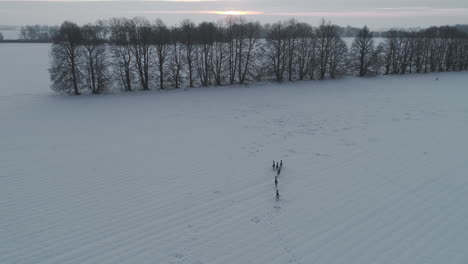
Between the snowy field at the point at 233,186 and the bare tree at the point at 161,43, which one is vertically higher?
the bare tree at the point at 161,43

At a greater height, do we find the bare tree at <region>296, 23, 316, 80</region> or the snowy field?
the bare tree at <region>296, 23, 316, 80</region>

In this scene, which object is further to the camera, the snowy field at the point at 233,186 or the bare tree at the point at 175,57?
the bare tree at the point at 175,57

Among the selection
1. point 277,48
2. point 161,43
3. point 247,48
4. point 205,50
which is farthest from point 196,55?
point 277,48

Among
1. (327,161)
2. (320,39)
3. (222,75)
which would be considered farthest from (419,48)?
(327,161)

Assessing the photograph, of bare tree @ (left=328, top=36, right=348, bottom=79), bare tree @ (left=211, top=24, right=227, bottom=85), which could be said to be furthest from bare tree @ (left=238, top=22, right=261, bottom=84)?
bare tree @ (left=328, top=36, right=348, bottom=79)

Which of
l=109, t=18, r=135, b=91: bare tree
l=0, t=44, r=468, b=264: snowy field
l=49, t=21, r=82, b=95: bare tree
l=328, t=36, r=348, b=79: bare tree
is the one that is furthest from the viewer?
l=328, t=36, r=348, b=79: bare tree

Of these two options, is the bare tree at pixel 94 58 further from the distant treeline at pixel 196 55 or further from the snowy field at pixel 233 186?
the snowy field at pixel 233 186

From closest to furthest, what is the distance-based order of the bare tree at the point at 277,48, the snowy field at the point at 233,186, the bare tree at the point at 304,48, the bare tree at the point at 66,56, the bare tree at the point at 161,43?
the snowy field at the point at 233,186
the bare tree at the point at 66,56
the bare tree at the point at 161,43
the bare tree at the point at 277,48
the bare tree at the point at 304,48

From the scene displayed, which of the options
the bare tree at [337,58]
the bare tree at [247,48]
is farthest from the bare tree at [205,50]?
the bare tree at [337,58]

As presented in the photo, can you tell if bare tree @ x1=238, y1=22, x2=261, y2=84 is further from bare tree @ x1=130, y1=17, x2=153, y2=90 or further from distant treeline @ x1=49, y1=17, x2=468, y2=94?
bare tree @ x1=130, y1=17, x2=153, y2=90

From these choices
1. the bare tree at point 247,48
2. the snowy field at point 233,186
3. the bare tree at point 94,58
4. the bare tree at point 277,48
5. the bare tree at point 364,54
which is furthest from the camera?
the bare tree at point 364,54
